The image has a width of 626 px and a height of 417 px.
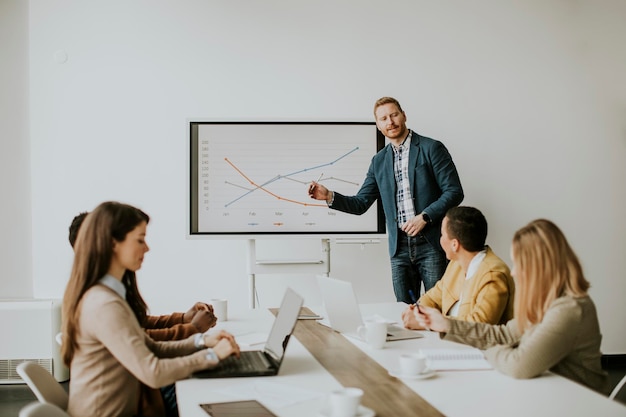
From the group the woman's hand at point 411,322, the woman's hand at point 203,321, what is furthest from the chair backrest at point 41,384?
the woman's hand at point 411,322

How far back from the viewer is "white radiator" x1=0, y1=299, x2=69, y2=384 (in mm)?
4180

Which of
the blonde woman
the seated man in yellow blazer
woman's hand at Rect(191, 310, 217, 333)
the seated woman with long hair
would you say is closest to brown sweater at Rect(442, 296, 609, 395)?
the blonde woman

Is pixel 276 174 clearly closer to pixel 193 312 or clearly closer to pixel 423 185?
pixel 423 185

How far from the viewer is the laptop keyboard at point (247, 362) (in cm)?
199

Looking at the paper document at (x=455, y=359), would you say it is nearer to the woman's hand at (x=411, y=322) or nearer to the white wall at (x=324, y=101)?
the woman's hand at (x=411, y=322)

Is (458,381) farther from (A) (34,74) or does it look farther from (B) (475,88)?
(A) (34,74)

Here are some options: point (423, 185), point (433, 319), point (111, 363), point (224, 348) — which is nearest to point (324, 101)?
point (423, 185)

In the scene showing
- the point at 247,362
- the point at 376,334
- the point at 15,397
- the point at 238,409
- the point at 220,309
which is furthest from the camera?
the point at 15,397

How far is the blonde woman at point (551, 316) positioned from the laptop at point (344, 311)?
0.54 m

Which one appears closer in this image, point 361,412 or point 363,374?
point 361,412

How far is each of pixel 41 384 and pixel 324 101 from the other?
3.14m

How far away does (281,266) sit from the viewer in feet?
14.0

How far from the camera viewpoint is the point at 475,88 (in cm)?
476


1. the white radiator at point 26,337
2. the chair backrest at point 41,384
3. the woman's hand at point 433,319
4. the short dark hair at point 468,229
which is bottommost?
the white radiator at point 26,337
